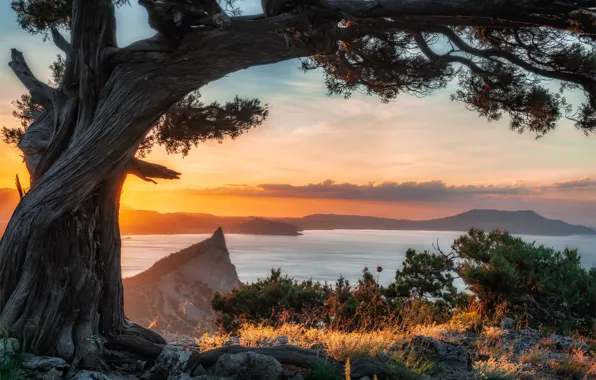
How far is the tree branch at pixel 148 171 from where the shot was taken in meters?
6.95

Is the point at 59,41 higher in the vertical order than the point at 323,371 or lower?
higher

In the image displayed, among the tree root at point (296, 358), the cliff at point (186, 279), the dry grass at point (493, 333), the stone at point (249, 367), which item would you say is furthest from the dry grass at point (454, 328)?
the cliff at point (186, 279)

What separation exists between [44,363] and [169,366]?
113 cm

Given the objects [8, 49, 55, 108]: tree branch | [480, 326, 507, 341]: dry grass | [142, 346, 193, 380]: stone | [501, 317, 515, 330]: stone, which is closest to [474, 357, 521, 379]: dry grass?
[480, 326, 507, 341]: dry grass

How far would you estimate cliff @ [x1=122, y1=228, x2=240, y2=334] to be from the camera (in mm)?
28359

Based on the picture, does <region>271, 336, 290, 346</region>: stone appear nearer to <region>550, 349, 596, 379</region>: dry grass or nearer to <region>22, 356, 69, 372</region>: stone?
<region>22, 356, 69, 372</region>: stone

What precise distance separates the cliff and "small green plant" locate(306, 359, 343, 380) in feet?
76.0

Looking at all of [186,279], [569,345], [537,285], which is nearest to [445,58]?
[537,285]

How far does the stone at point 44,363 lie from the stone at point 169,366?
30.5 inches

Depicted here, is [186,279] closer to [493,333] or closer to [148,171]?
[148,171]

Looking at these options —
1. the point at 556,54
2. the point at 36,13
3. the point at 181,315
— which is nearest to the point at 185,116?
the point at 36,13

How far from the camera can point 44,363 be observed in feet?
16.5

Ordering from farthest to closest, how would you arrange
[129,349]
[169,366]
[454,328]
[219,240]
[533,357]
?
[219,240] → [454,328] → [533,357] → [129,349] → [169,366]

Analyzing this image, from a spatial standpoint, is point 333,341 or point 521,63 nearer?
point 333,341
